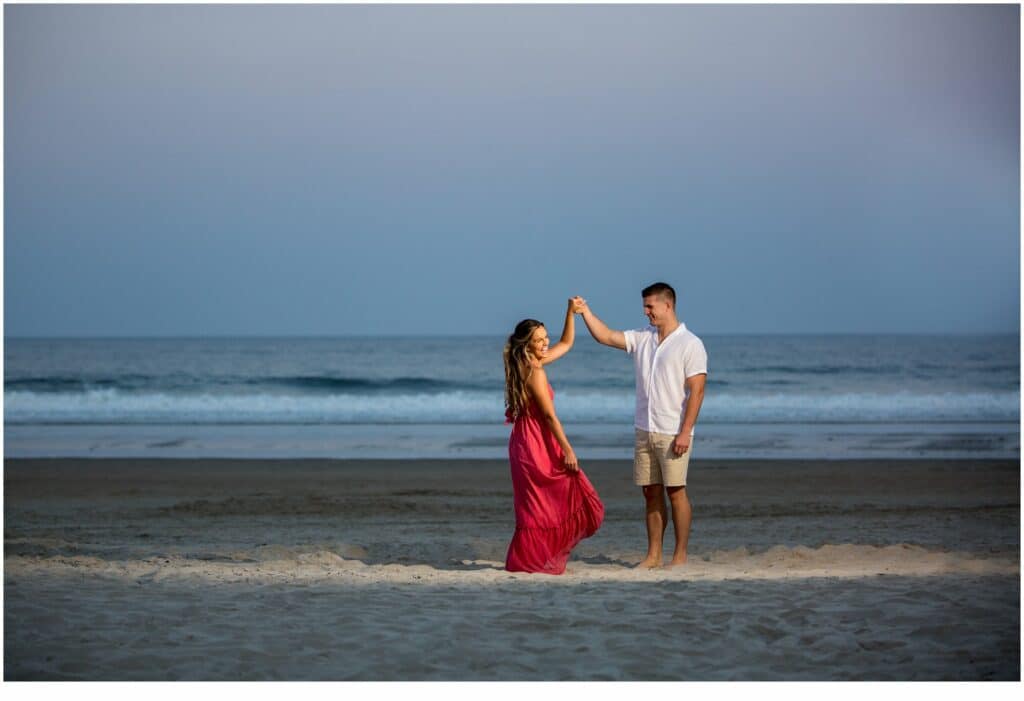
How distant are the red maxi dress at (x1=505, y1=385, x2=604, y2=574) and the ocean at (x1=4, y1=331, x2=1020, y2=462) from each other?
7683 millimetres

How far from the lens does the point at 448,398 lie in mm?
29438

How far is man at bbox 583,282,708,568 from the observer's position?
22.0 feet

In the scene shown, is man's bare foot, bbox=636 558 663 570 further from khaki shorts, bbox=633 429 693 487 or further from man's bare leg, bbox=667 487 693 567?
khaki shorts, bbox=633 429 693 487

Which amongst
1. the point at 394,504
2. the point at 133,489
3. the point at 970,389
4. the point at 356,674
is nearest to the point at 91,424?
the point at 133,489

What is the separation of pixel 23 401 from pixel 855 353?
29.0 metres

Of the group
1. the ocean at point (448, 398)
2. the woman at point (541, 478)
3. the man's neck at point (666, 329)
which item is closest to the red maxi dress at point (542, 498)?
the woman at point (541, 478)

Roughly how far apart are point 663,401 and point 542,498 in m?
0.90

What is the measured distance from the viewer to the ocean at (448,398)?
53.2 ft

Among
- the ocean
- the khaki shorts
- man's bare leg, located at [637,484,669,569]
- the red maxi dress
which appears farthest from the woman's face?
Result: the ocean

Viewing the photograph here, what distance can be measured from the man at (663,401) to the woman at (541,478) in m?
0.36

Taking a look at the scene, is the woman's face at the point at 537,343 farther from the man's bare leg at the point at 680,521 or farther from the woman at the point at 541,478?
the man's bare leg at the point at 680,521

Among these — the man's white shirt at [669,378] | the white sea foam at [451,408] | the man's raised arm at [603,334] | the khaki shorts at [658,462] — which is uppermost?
the man's raised arm at [603,334]

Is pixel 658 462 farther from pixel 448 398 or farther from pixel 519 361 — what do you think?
pixel 448 398

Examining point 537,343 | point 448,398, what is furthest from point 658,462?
point 448,398
